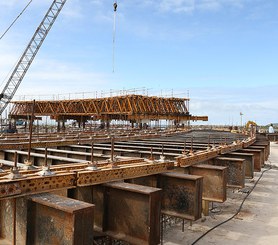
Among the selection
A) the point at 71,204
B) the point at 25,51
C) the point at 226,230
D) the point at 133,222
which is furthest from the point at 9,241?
the point at 25,51

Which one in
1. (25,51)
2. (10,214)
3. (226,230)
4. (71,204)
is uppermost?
(25,51)

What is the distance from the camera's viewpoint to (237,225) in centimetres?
1065

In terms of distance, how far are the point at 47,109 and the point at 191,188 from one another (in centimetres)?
6159

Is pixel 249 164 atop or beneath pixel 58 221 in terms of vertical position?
beneath

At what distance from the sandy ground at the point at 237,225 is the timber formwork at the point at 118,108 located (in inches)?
1315

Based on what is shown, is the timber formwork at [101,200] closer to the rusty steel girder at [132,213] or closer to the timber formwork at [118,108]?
the rusty steel girder at [132,213]

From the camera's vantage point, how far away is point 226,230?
1006 cm

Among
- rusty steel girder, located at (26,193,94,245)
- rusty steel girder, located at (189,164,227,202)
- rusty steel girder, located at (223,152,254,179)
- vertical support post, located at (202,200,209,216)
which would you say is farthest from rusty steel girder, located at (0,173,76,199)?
rusty steel girder, located at (223,152,254,179)

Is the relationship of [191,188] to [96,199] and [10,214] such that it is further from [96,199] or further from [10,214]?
[10,214]

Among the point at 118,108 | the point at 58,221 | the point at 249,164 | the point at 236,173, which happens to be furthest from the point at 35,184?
the point at 118,108

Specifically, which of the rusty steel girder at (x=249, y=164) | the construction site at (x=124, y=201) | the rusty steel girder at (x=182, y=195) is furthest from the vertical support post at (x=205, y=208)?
the rusty steel girder at (x=182, y=195)

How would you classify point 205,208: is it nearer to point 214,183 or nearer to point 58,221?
point 214,183

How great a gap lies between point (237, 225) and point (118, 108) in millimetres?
40741

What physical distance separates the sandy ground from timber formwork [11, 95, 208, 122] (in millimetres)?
33403
